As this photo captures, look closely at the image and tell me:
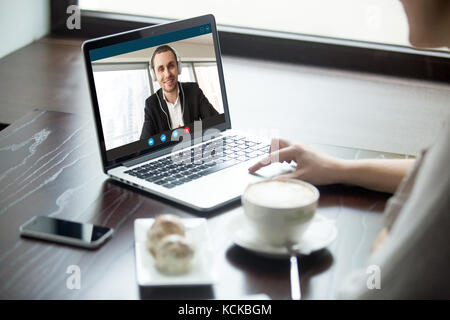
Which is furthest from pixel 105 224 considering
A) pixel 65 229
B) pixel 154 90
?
pixel 154 90

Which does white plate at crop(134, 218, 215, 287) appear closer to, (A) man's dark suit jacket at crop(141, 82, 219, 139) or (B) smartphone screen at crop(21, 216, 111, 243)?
(B) smartphone screen at crop(21, 216, 111, 243)

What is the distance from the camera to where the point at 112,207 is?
1.03 metres

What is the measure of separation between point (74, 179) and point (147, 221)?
25 cm

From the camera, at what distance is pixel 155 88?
117 centimetres

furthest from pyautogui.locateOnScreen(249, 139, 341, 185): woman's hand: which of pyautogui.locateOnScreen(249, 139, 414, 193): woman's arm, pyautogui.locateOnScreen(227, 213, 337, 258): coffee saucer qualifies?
pyautogui.locateOnScreen(227, 213, 337, 258): coffee saucer

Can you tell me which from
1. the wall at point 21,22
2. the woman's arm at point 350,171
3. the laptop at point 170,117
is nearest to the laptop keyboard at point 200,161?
the laptop at point 170,117

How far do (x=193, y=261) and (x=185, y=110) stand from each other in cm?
46

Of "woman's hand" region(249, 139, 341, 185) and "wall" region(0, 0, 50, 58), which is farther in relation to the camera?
"wall" region(0, 0, 50, 58)

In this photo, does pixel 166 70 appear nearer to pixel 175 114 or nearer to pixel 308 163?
pixel 175 114

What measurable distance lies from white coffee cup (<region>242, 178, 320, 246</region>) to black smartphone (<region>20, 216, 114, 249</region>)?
0.71 feet

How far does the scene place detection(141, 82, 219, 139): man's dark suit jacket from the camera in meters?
1.18

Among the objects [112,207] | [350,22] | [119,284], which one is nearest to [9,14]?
[350,22]

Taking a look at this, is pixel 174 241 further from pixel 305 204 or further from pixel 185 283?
pixel 305 204

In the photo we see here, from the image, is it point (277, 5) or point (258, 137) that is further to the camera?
point (277, 5)
